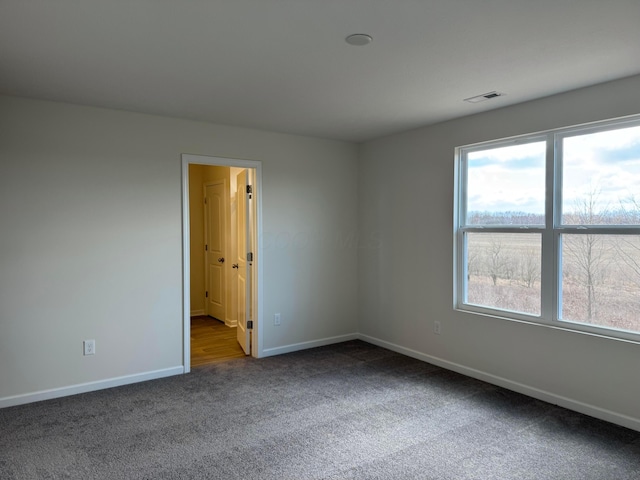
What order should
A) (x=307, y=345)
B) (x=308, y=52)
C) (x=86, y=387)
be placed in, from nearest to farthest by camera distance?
1. (x=308, y=52)
2. (x=86, y=387)
3. (x=307, y=345)

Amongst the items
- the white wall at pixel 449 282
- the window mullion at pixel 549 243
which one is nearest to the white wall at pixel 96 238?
the white wall at pixel 449 282

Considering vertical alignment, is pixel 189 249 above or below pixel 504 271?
above

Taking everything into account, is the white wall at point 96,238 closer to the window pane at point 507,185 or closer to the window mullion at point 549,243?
the window pane at point 507,185

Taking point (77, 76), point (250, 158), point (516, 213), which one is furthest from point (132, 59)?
point (516, 213)

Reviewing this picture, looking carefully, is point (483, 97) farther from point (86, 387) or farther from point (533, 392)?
point (86, 387)

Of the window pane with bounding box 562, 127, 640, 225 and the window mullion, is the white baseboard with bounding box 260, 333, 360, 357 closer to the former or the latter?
the window mullion

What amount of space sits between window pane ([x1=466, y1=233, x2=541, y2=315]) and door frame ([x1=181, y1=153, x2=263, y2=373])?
2.11 metres

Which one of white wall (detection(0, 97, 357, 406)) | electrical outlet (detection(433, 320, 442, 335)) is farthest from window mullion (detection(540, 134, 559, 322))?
white wall (detection(0, 97, 357, 406))

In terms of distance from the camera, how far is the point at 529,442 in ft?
9.07

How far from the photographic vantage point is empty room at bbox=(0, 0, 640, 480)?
2.40 m

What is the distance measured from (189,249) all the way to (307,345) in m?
1.70

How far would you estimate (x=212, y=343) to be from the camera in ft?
17.0

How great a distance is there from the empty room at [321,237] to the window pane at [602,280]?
0.06ft

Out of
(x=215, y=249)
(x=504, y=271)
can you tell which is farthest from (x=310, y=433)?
(x=215, y=249)
